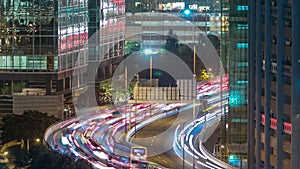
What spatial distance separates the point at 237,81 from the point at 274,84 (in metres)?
6.47

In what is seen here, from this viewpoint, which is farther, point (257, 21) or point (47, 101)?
point (47, 101)

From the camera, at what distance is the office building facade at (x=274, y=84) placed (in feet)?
67.6

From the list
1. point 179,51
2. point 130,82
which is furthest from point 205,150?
point 179,51

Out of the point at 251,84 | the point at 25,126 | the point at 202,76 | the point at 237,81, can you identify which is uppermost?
the point at 251,84

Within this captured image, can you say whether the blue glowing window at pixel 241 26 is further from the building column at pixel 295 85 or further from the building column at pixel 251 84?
the building column at pixel 295 85

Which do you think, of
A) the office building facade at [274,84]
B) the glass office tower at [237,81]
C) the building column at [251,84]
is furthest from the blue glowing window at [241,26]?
the office building facade at [274,84]

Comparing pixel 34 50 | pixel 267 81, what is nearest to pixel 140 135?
pixel 34 50

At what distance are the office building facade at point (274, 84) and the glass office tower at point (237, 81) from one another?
4219mm

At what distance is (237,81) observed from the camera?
92.9 feet

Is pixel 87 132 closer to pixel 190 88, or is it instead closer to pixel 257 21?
pixel 190 88

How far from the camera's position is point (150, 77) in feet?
158

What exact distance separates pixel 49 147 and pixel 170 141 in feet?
20.1

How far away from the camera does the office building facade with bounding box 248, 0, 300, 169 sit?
20609mm

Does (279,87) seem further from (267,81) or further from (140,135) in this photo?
(140,135)
